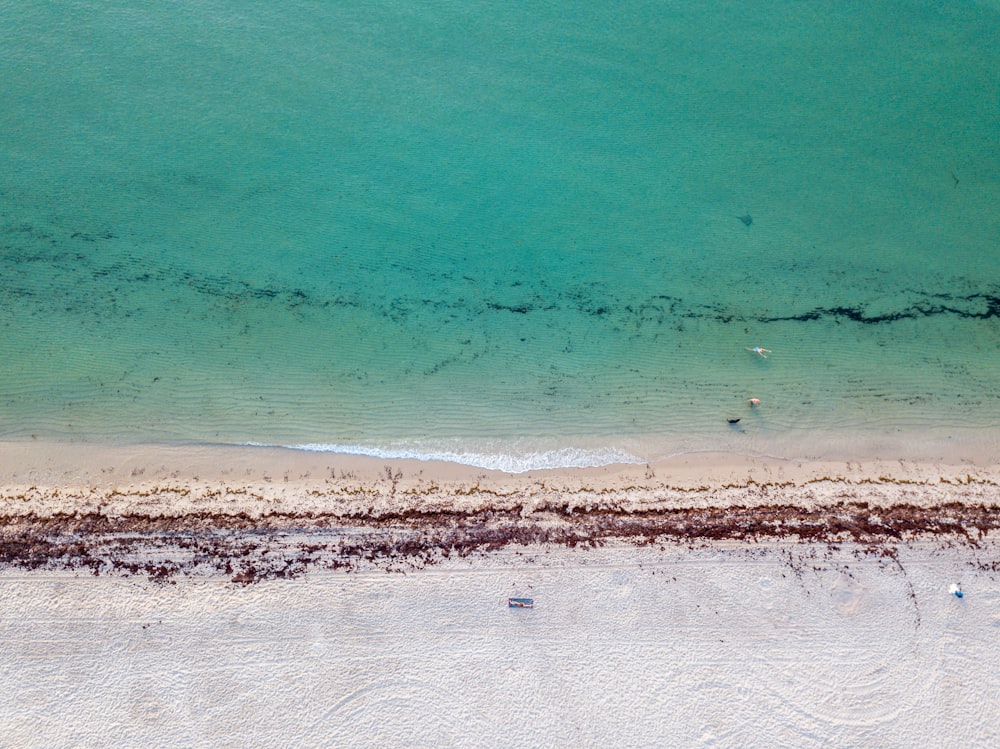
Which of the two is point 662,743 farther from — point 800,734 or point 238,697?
point 238,697

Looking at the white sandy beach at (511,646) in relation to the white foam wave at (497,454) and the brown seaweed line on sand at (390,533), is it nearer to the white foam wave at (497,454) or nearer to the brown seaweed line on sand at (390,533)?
the brown seaweed line on sand at (390,533)

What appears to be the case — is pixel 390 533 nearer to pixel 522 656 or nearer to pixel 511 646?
pixel 511 646

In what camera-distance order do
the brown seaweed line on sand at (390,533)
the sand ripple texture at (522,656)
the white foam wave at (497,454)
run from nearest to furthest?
the sand ripple texture at (522,656)
the brown seaweed line on sand at (390,533)
the white foam wave at (497,454)

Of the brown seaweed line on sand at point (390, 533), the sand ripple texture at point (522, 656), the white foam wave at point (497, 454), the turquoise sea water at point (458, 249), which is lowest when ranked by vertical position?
the sand ripple texture at point (522, 656)

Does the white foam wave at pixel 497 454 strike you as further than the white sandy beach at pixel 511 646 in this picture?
Yes

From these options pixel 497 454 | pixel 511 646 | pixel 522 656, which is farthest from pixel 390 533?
pixel 522 656

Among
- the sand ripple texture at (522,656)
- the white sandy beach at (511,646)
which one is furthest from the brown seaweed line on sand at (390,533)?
the sand ripple texture at (522,656)
